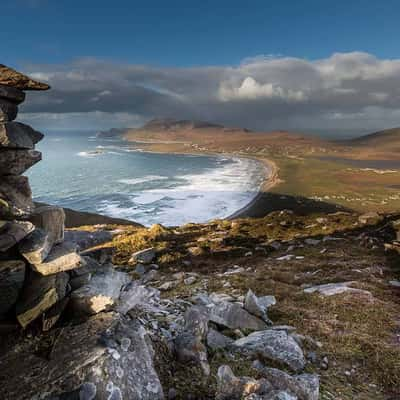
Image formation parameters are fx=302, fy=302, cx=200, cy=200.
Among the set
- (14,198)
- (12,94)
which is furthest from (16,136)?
(14,198)

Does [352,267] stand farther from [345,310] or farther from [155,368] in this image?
[155,368]

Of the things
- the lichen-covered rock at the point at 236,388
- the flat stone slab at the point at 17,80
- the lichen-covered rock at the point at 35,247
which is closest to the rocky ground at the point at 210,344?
the lichen-covered rock at the point at 236,388

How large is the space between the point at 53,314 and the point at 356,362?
27.1ft

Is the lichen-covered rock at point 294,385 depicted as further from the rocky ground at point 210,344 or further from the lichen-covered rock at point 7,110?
the lichen-covered rock at point 7,110

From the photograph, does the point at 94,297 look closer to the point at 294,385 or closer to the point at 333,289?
the point at 294,385

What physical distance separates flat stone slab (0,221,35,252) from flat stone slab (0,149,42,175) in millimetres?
1607

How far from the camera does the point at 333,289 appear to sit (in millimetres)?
15000

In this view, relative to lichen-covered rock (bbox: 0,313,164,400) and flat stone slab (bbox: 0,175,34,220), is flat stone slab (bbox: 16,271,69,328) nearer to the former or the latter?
lichen-covered rock (bbox: 0,313,164,400)

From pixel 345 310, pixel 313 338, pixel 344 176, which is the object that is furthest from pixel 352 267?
pixel 344 176

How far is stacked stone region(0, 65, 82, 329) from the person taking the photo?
655 cm

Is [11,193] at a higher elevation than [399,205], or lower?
higher

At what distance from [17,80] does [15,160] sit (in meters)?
2.00

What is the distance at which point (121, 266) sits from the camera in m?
25.1

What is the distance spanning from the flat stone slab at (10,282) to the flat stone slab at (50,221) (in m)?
1.36
